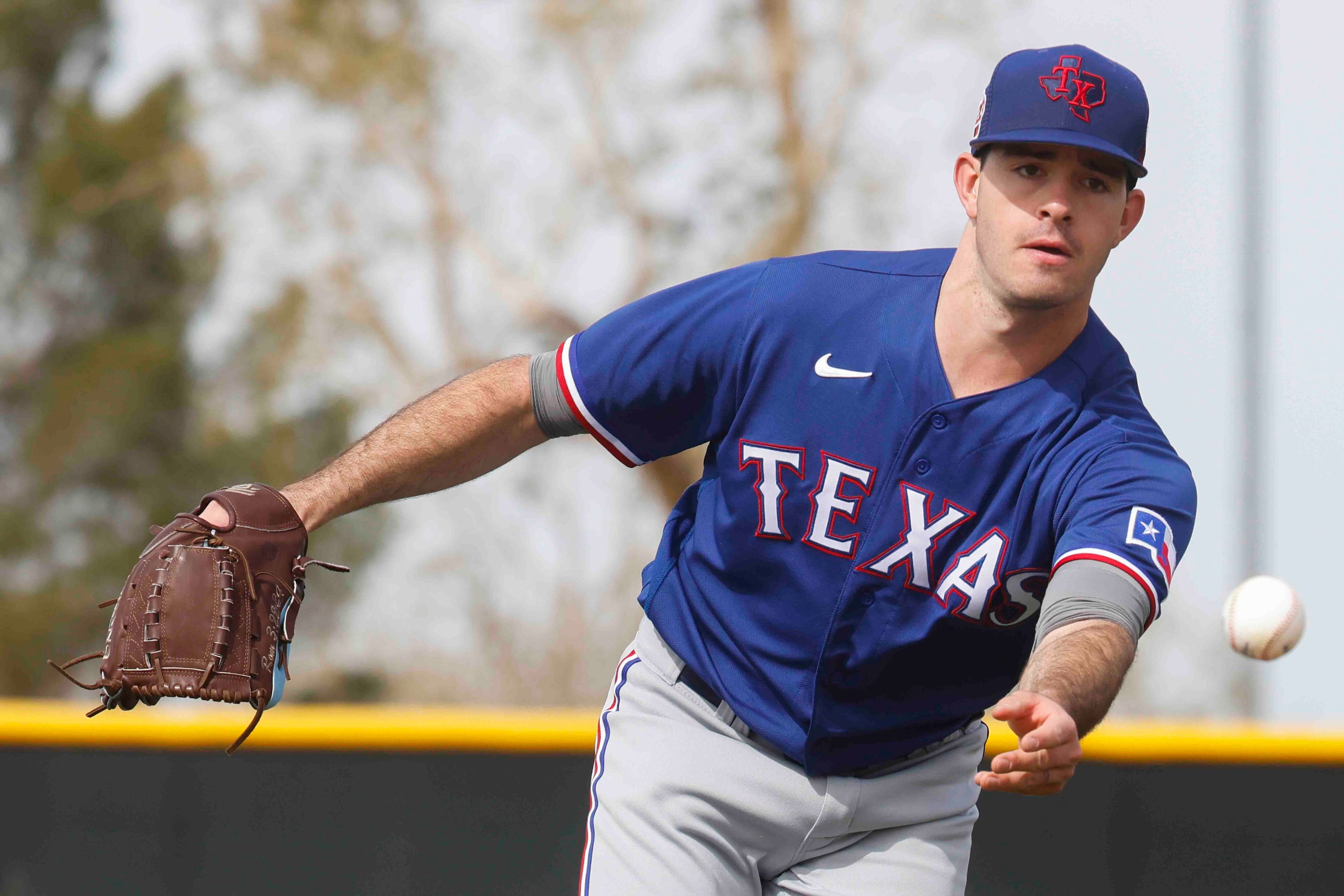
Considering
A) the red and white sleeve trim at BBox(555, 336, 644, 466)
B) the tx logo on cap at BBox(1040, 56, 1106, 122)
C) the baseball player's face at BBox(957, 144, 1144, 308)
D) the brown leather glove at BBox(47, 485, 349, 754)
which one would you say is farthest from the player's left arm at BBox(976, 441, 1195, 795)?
the brown leather glove at BBox(47, 485, 349, 754)

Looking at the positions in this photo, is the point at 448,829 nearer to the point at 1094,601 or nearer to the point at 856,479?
the point at 856,479

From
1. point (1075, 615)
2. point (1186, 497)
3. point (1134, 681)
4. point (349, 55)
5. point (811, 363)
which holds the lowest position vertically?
point (1134, 681)

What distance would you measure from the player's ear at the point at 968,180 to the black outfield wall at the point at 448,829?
2.31m

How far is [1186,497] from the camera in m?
2.30

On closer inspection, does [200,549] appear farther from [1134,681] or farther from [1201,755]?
[1134,681]

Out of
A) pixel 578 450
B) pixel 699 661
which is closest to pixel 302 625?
pixel 578 450

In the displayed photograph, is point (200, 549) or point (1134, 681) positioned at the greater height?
point (200, 549)

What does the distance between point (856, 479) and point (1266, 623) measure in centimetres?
174

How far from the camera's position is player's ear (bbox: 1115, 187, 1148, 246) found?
245cm

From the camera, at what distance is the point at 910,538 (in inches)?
93.7

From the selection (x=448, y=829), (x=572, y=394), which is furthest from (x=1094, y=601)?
(x=448, y=829)

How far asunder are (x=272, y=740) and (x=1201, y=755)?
2812 mm

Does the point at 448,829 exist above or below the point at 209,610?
below

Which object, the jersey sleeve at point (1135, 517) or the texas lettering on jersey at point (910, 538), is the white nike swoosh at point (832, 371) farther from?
the jersey sleeve at point (1135, 517)
